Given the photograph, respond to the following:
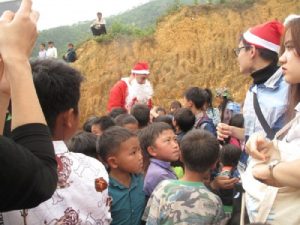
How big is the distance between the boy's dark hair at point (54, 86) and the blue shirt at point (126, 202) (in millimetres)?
1109

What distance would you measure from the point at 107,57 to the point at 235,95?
19.2 feet

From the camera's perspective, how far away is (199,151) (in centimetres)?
294

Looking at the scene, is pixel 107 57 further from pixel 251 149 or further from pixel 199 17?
pixel 251 149

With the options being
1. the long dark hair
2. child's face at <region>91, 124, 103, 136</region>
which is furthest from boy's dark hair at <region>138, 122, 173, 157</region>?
the long dark hair

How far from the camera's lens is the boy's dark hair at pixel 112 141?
10.3 ft

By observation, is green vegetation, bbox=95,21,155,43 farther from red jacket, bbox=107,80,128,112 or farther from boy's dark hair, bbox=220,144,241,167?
boy's dark hair, bbox=220,144,241,167

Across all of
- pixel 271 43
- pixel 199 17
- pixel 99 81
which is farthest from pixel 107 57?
pixel 271 43

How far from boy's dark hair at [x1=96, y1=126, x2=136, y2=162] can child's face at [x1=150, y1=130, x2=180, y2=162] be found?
1.62 ft

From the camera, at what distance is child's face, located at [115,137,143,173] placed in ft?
10.1

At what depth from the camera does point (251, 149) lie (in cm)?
216

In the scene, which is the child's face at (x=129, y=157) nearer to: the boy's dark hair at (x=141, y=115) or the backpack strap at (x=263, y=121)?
the backpack strap at (x=263, y=121)

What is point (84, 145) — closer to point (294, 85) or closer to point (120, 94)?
point (294, 85)

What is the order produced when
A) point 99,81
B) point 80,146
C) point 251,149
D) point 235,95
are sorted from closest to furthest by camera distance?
point 251,149 → point 80,146 → point 235,95 → point 99,81

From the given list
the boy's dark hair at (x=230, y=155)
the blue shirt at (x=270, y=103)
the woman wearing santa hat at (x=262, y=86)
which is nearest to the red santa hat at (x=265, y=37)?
the woman wearing santa hat at (x=262, y=86)
